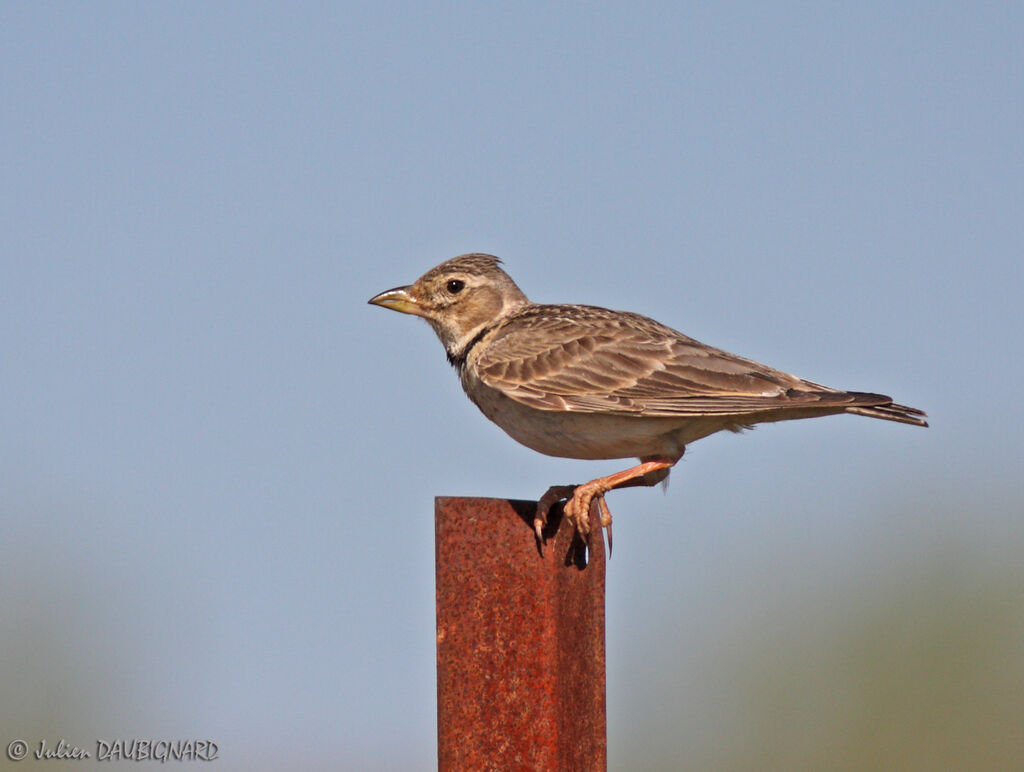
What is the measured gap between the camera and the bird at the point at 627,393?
314 inches

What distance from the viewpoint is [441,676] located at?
5.41m

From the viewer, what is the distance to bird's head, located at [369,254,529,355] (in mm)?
9867

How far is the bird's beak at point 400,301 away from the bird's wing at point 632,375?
3.02 ft

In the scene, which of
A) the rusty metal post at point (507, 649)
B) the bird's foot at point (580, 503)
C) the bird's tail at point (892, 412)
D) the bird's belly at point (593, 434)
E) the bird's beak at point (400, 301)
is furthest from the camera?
the bird's beak at point (400, 301)

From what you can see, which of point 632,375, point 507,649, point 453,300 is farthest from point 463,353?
point 507,649

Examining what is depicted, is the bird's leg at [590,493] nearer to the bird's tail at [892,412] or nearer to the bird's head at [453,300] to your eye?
the bird's tail at [892,412]

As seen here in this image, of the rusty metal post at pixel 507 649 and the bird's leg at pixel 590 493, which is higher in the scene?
the bird's leg at pixel 590 493

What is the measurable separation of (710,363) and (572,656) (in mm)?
3490

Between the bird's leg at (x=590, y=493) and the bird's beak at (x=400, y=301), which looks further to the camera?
the bird's beak at (x=400, y=301)

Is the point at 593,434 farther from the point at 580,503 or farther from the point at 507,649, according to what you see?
the point at 507,649

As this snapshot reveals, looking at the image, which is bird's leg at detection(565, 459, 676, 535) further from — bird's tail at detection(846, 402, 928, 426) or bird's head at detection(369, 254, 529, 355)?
bird's head at detection(369, 254, 529, 355)

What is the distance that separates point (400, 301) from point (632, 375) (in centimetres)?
226

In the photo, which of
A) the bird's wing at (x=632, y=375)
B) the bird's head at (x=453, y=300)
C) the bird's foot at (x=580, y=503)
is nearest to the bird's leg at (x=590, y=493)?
the bird's foot at (x=580, y=503)

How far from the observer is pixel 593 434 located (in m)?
8.24
